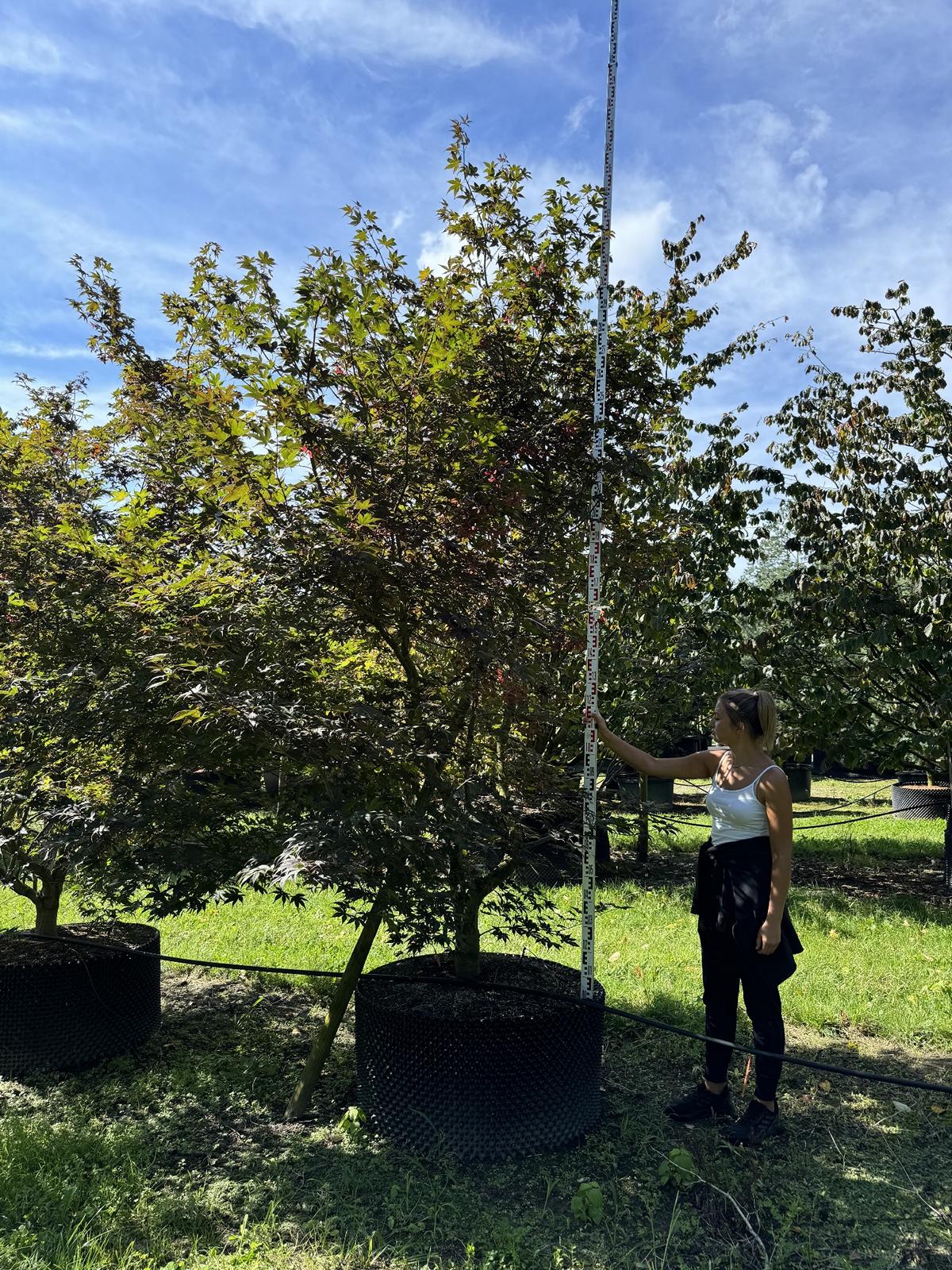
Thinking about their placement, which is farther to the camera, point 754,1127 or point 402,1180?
point 754,1127

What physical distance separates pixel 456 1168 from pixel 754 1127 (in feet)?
3.38

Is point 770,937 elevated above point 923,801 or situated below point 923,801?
above

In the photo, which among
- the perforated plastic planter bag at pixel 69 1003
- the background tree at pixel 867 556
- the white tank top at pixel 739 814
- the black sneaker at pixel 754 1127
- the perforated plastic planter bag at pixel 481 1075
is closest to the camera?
the perforated plastic planter bag at pixel 481 1075

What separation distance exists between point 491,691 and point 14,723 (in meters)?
1.85

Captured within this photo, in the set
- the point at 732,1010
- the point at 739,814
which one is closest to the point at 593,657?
the point at 739,814

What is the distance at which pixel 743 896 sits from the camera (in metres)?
3.20

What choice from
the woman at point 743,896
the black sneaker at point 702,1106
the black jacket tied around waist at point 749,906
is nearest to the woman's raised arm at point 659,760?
the woman at point 743,896

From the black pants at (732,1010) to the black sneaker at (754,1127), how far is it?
1.7 inches

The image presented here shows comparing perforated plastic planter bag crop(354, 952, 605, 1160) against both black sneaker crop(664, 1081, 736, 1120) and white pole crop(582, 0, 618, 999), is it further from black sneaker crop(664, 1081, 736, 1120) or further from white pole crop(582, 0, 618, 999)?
black sneaker crop(664, 1081, 736, 1120)

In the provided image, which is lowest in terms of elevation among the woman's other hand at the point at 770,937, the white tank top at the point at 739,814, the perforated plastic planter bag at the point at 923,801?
the perforated plastic planter bag at the point at 923,801

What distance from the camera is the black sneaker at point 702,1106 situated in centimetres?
330

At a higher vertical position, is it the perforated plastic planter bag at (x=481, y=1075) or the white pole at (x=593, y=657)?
the white pole at (x=593, y=657)

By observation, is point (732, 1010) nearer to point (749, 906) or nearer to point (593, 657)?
point (749, 906)

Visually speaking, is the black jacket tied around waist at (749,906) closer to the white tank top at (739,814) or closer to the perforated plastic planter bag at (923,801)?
the white tank top at (739,814)
